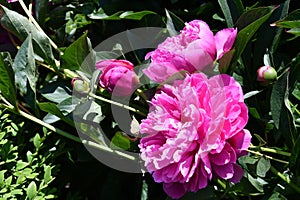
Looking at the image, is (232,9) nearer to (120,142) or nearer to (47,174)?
(120,142)

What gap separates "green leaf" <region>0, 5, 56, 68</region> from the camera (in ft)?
3.65

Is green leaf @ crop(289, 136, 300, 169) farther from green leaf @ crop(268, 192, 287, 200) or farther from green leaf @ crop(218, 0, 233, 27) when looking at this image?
green leaf @ crop(218, 0, 233, 27)

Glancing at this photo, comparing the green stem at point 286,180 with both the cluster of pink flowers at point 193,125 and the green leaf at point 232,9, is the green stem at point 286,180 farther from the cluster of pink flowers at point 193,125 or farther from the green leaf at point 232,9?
the green leaf at point 232,9

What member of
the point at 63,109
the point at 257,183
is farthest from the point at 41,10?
the point at 257,183

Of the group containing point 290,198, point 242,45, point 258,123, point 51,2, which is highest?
point 242,45

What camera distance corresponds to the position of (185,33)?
38.1 inches

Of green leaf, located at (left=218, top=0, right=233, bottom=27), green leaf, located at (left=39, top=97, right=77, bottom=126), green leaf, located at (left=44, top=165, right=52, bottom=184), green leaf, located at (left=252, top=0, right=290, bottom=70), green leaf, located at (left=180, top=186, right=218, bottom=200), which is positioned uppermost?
green leaf, located at (left=218, top=0, right=233, bottom=27)

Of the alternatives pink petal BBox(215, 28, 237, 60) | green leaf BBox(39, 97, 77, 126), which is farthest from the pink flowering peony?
green leaf BBox(39, 97, 77, 126)

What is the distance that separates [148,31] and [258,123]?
32 cm

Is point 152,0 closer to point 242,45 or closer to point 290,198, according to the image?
point 242,45

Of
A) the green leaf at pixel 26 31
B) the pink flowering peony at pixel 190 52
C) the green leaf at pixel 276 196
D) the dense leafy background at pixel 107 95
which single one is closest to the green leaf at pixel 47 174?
the dense leafy background at pixel 107 95

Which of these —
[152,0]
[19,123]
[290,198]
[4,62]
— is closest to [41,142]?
[19,123]

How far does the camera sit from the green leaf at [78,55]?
41.9 inches

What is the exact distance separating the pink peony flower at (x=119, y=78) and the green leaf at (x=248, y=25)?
181mm
